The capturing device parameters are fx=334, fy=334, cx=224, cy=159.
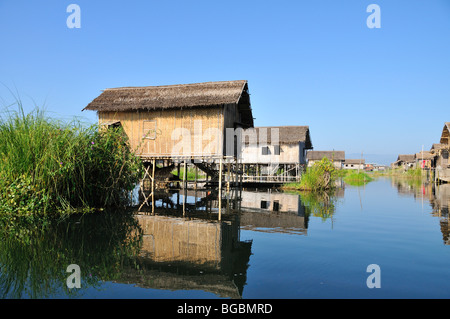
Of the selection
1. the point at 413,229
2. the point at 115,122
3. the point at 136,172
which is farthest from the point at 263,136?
the point at 413,229

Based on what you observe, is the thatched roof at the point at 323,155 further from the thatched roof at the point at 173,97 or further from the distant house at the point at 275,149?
the thatched roof at the point at 173,97

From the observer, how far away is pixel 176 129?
15.8 metres

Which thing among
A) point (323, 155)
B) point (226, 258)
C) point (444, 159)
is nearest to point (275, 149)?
point (444, 159)

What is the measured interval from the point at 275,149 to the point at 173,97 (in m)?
14.2

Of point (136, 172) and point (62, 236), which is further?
point (136, 172)

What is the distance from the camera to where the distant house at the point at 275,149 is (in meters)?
27.9

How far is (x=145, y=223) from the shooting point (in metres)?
9.52

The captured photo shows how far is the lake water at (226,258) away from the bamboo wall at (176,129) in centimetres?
546

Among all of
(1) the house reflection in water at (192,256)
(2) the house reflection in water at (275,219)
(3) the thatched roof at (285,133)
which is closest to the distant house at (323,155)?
(3) the thatched roof at (285,133)

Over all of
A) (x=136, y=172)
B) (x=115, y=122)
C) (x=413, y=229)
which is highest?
(x=115, y=122)

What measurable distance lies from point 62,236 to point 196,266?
353 cm

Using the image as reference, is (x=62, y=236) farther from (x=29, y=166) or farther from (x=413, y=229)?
(x=413, y=229)

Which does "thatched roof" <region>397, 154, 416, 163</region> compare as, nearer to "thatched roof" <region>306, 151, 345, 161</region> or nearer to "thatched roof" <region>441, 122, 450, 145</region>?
"thatched roof" <region>306, 151, 345, 161</region>

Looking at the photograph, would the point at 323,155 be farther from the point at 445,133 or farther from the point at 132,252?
the point at 132,252
